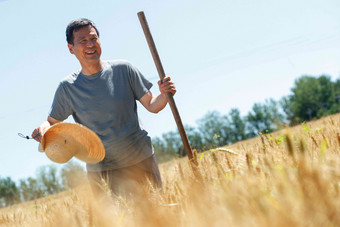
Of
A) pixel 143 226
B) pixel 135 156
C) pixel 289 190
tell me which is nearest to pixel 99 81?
pixel 135 156

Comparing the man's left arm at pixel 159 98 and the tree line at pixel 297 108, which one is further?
the tree line at pixel 297 108

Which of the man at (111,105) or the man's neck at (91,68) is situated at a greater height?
the man's neck at (91,68)

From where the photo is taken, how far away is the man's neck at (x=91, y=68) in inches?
139

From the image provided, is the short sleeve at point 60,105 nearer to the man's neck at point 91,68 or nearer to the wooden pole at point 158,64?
the man's neck at point 91,68

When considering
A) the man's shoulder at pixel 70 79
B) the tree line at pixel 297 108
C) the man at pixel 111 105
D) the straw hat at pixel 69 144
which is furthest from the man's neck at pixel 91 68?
the tree line at pixel 297 108

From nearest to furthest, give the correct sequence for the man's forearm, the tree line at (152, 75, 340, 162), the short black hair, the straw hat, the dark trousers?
the straw hat < the man's forearm < the dark trousers < the short black hair < the tree line at (152, 75, 340, 162)

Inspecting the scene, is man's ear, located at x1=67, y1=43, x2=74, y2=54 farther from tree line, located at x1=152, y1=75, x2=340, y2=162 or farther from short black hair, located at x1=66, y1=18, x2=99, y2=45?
tree line, located at x1=152, y1=75, x2=340, y2=162

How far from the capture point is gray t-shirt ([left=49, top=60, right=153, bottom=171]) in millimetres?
3406

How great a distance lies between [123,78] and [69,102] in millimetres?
625

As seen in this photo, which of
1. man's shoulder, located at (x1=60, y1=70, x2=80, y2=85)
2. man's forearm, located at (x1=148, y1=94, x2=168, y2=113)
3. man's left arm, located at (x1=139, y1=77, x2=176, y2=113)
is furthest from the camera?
man's shoulder, located at (x1=60, y1=70, x2=80, y2=85)

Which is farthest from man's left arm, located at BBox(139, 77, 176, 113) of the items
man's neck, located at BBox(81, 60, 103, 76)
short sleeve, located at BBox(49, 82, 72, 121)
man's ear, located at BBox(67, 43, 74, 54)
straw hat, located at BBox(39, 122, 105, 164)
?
man's ear, located at BBox(67, 43, 74, 54)

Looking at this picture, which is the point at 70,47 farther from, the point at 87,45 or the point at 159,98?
the point at 159,98

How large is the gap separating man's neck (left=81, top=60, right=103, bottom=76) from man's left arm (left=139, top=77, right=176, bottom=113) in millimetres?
546

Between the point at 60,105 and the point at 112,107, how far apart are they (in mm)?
646
